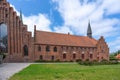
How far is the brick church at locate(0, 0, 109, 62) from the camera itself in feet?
145

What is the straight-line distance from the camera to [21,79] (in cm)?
1408

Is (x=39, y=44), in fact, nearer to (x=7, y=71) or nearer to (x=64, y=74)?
(x=7, y=71)

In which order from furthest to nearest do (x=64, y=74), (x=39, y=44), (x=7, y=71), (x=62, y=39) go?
1. (x=62, y=39)
2. (x=39, y=44)
3. (x=7, y=71)
4. (x=64, y=74)

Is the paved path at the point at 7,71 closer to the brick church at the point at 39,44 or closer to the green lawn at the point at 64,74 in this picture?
the green lawn at the point at 64,74

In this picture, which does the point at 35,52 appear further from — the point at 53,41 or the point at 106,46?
the point at 106,46

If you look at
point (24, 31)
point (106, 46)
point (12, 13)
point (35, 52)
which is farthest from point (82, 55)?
point (12, 13)

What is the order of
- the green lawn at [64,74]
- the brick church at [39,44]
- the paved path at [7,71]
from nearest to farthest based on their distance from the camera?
the paved path at [7,71] → the green lawn at [64,74] → the brick church at [39,44]

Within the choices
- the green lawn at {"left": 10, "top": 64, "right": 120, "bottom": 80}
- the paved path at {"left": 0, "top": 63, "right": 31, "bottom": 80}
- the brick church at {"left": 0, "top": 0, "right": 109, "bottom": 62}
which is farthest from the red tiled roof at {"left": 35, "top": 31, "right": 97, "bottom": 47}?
the green lawn at {"left": 10, "top": 64, "right": 120, "bottom": 80}

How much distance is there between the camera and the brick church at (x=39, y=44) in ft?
145

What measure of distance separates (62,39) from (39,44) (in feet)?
31.6

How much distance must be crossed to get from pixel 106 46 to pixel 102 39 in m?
3.20

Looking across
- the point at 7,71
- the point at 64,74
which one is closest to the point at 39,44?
the point at 7,71

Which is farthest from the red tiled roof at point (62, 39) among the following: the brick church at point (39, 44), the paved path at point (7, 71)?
the paved path at point (7, 71)

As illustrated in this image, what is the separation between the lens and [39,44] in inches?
1973
